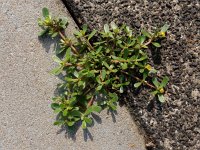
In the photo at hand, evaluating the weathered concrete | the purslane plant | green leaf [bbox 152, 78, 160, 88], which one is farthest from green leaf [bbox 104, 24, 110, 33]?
green leaf [bbox 152, 78, 160, 88]

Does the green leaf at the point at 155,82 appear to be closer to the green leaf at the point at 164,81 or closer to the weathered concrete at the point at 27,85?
the green leaf at the point at 164,81

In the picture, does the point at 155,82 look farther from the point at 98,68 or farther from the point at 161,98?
the point at 98,68

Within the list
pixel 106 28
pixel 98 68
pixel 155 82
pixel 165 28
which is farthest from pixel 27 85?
pixel 165 28

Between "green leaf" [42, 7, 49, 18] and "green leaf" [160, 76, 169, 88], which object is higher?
"green leaf" [42, 7, 49, 18]

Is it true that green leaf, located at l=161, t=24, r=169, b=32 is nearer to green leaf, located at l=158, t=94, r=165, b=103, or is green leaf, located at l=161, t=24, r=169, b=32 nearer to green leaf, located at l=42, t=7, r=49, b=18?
green leaf, located at l=158, t=94, r=165, b=103

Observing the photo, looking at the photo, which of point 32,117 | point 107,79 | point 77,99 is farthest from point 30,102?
point 107,79
